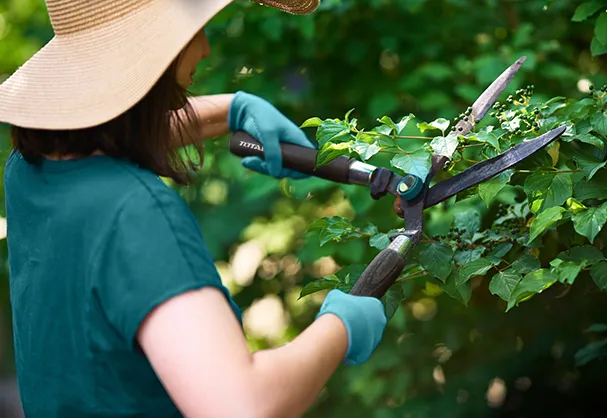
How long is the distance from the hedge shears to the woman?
0.38 feet

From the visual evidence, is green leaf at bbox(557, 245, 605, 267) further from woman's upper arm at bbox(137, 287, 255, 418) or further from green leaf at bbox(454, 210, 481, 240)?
woman's upper arm at bbox(137, 287, 255, 418)

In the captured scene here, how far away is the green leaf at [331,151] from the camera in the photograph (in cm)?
201

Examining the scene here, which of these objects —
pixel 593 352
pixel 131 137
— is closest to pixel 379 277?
pixel 131 137

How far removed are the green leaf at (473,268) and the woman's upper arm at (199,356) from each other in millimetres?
751

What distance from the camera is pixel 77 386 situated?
1.58 m

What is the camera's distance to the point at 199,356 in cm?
139

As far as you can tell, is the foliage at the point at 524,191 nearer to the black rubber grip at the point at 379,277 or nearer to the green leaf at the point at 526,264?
the green leaf at the point at 526,264

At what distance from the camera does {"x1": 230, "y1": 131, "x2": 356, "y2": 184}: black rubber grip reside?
225 centimetres

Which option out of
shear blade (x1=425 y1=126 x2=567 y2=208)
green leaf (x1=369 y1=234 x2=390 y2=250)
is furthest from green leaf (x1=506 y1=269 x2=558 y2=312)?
green leaf (x1=369 y1=234 x2=390 y2=250)

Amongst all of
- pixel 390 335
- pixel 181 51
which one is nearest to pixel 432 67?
pixel 390 335

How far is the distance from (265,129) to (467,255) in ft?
1.90

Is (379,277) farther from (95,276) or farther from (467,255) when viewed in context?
(95,276)

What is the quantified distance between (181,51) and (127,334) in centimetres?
50

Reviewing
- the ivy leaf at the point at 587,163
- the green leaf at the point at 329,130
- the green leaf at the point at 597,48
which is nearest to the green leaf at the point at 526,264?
the ivy leaf at the point at 587,163
